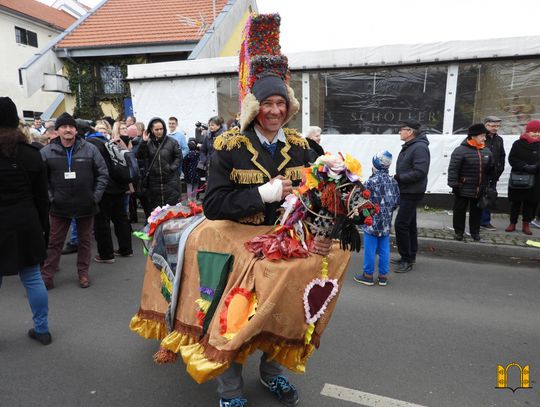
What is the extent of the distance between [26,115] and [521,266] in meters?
22.6

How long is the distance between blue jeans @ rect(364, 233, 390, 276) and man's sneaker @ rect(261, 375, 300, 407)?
233cm

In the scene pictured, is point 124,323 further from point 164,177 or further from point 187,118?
point 187,118

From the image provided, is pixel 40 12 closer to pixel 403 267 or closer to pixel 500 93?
pixel 500 93

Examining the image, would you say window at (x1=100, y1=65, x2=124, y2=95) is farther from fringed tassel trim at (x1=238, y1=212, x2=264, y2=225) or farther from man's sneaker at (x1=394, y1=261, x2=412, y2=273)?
fringed tassel trim at (x1=238, y1=212, x2=264, y2=225)

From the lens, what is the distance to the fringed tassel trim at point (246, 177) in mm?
2299

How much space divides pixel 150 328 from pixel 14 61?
22.7 m

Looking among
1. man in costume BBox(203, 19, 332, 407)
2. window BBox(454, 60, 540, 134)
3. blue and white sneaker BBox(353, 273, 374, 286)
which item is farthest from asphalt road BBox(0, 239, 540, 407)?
window BBox(454, 60, 540, 134)

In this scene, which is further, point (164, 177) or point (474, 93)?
point (474, 93)

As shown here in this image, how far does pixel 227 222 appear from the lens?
2.39m

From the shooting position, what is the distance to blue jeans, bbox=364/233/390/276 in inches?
185

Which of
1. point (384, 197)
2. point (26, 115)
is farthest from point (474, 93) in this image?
point (26, 115)

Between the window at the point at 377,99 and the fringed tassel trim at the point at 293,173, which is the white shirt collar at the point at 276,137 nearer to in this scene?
the fringed tassel trim at the point at 293,173

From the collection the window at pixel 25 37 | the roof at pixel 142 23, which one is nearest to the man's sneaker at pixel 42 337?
the roof at pixel 142 23

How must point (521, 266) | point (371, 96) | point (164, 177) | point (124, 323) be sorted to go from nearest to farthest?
point (124, 323) → point (521, 266) → point (164, 177) → point (371, 96)
